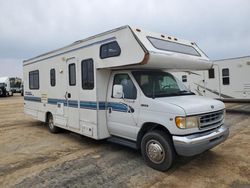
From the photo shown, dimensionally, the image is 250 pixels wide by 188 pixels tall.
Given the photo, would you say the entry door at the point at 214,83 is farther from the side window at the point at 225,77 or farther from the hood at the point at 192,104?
the hood at the point at 192,104

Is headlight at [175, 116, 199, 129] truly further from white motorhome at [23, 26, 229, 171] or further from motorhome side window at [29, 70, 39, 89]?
motorhome side window at [29, 70, 39, 89]

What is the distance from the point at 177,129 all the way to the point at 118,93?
1.54 metres

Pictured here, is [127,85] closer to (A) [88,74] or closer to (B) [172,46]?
(A) [88,74]

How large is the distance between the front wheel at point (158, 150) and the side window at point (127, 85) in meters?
0.96

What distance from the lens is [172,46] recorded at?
18.9ft

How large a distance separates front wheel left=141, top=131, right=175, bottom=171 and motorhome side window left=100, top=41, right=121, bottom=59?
6.42ft

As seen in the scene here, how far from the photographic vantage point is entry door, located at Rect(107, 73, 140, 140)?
5.32 m

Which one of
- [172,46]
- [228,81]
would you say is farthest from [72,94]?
[228,81]

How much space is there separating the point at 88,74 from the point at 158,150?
277cm

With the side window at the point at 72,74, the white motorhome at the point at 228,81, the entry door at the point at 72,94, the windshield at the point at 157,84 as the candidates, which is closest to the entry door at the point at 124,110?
the windshield at the point at 157,84

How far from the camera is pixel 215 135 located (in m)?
4.83

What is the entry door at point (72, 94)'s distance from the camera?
6.82m

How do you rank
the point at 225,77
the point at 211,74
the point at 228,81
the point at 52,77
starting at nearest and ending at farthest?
the point at 52,77 → the point at 228,81 → the point at 225,77 → the point at 211,74

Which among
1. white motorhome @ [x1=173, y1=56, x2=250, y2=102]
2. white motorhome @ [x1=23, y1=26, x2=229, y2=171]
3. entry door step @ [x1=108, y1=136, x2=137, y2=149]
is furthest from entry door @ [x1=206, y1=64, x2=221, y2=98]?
entry door step @ [x1=108, y1=136, x2=137, y2=149]
